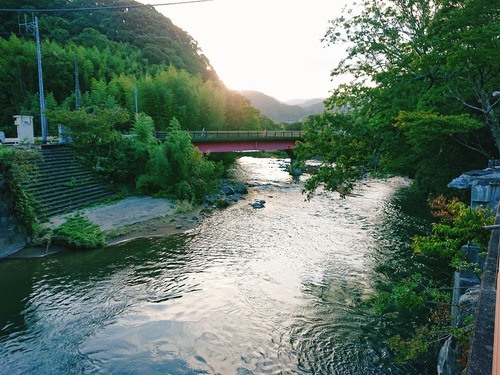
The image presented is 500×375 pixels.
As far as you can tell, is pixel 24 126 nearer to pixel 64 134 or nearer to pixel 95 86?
pixel 64 134

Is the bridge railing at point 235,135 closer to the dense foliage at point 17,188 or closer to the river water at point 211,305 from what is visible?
the river water at point 211,305

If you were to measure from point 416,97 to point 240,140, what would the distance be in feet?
74.8

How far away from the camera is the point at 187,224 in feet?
63.3

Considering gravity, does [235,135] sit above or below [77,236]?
above

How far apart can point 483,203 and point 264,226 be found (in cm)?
Answer: 1230

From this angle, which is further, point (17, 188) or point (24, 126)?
point (24, 126)

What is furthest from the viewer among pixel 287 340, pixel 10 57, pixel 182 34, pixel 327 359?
pixel 182 34

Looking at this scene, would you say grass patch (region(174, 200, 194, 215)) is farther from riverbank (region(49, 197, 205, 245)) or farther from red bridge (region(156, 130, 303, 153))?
red bridge (region(156, 130, 303, 153))

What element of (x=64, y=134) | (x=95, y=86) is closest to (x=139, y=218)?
(x=64, y=134)

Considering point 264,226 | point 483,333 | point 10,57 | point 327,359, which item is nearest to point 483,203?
point 327,359

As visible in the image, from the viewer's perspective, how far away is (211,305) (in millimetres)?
10867

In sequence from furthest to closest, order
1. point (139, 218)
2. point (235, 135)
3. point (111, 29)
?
point (111, 29) < point (235, 135) < point (139, 218)

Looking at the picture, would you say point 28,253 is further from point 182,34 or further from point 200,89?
point 182,34

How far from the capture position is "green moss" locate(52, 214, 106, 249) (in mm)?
15133
